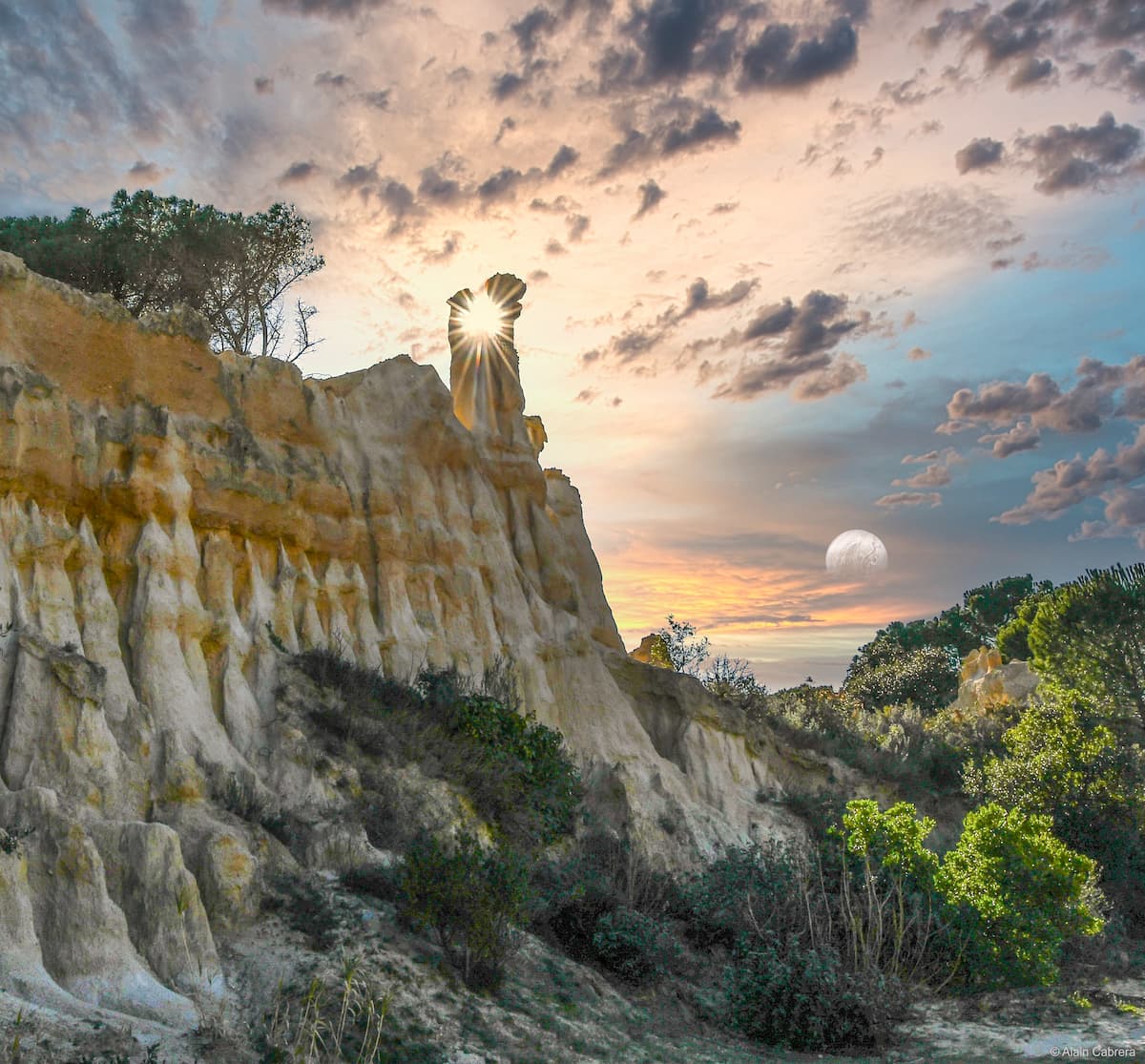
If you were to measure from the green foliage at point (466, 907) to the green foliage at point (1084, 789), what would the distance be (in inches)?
595

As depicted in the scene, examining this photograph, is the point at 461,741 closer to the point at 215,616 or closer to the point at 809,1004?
the point at 215,616

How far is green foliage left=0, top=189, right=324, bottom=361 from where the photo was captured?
88.5 feet

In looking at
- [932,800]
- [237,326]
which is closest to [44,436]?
[237,326]

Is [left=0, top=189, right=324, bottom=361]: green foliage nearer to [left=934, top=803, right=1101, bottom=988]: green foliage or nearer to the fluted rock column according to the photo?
the fluted rock column

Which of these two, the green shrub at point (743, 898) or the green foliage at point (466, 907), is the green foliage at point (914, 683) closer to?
the green shrub at point (743, 898)

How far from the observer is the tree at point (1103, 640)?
3206 cm

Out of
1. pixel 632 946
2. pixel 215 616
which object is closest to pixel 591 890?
pixel 632 946

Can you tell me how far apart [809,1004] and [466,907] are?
16.5 feet

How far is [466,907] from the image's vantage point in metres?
12.1

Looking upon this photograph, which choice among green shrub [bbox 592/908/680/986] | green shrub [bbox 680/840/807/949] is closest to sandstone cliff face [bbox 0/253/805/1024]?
green shrub [bbox 680/840/807/949]

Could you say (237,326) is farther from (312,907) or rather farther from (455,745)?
(312,907)

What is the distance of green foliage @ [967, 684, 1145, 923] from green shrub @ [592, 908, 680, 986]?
11.9 meters

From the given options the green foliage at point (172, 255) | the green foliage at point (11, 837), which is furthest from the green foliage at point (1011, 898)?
the green foliage at point (172, 255)

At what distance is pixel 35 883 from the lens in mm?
9789
